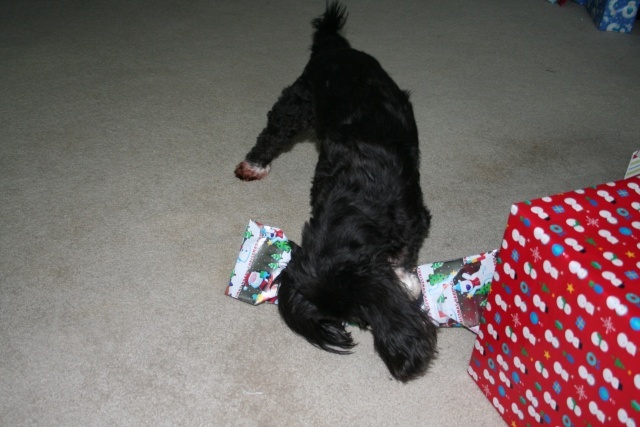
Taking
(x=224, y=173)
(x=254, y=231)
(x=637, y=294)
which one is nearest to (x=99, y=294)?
(x=254, y=231)

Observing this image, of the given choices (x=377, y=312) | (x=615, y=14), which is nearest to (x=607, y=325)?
(x=377, y=312)

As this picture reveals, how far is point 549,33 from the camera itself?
11.2 feet

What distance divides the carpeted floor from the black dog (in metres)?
0.28

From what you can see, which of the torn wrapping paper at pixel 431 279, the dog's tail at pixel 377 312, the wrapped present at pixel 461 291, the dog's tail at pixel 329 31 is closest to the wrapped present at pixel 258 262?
the torn wrapping paper at pixel 431 279

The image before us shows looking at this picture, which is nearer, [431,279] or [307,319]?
[307,319]

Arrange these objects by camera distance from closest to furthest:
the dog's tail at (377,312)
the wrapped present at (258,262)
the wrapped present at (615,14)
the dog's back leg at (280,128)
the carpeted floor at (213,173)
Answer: the dog's tail at (377,312) → the carpeted floor at (213,173) → the wrapped present at (258,262) → the dog's back leg at (280,128) → the wrapped present at (615,14)

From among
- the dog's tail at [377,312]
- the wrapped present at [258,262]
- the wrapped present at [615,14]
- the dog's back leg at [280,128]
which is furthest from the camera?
the wrapped present at [615,14]

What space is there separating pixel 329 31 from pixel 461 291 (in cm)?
126

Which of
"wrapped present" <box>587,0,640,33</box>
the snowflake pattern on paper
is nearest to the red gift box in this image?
the snowflake pattern on paper

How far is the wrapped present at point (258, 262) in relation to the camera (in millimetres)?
1710

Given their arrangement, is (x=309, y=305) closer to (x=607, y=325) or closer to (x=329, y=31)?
(x=607, y=325)

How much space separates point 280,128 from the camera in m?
2.21

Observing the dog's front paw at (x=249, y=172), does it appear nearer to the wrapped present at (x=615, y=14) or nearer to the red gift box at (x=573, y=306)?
the red gift box at (x=573, y=306)

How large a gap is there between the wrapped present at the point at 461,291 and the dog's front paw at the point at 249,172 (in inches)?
35.6
